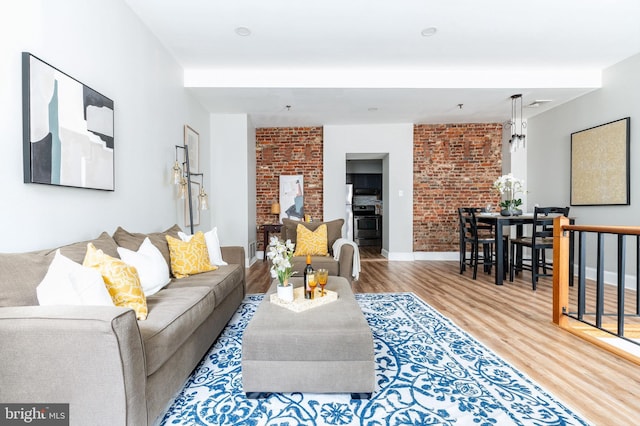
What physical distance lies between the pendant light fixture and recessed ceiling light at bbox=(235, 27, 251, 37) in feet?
12.9

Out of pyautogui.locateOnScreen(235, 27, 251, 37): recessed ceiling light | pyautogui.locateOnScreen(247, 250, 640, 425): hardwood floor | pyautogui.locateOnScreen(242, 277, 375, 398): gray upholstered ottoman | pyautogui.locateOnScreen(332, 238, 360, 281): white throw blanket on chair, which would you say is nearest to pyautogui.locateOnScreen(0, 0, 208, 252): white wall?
pyautogui.locateOnScreen(235, 27, 251, 37): recessed ceiling light

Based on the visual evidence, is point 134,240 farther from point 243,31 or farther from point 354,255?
point 243,31

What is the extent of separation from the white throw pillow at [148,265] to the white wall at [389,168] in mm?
4313

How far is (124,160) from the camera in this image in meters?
2.74

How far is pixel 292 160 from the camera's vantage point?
6.45 metres

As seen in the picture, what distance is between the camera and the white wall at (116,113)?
169cm

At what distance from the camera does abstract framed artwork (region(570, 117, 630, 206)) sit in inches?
156

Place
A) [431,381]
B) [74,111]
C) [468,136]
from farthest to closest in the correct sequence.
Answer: [468,136] → [74,111] → [431,381]

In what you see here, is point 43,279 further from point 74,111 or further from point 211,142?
point 211,142

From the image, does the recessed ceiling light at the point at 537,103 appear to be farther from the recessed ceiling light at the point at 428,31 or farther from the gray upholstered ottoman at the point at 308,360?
the gray upholstered ottoman at the point at 308,360

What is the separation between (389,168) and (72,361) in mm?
5847

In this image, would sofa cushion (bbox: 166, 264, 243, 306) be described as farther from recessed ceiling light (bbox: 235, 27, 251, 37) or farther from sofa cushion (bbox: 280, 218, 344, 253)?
recessed ceiling light (bbox: 235, 27, 251, 37)

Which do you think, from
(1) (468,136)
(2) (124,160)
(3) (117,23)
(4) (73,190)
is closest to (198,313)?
(4) (73,190)

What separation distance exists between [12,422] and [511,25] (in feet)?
15.1
